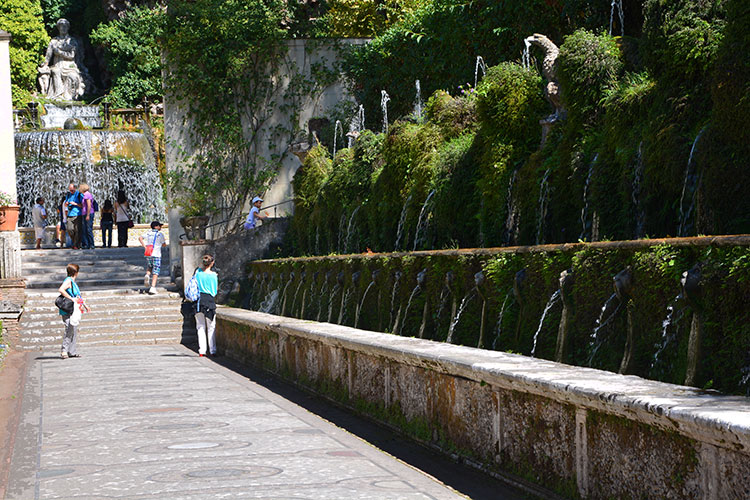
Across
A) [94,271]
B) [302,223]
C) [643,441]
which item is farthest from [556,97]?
[94,271]

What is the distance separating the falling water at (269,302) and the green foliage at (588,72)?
7.90 m

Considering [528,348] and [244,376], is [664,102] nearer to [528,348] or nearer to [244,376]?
[528,348]

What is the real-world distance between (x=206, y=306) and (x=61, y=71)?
38.9 metres

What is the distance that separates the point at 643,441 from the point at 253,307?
14243mm

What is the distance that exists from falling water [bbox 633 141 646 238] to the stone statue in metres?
45.7

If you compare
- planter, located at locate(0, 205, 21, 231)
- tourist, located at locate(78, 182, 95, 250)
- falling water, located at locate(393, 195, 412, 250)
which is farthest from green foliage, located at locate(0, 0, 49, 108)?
falling water, located at locate(393, 195, 412, 250)

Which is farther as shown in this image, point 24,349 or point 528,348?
point 24,349

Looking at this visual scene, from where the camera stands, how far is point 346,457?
6.09m

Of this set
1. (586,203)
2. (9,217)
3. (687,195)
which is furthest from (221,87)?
(687,195)

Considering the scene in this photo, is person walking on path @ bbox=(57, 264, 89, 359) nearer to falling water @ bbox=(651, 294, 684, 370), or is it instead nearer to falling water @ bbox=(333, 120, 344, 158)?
falling water @ bbox=(333, 120, 344, 158)

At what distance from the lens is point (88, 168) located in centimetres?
3431

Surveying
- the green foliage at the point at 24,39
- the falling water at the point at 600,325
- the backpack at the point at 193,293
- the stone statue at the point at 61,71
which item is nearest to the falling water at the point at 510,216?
the falling water at the point at 600,325

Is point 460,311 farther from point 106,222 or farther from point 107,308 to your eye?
point 106,222

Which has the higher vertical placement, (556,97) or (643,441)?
(556,97)
